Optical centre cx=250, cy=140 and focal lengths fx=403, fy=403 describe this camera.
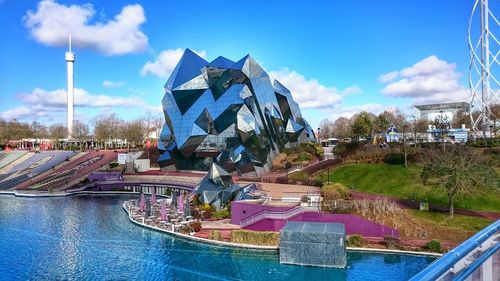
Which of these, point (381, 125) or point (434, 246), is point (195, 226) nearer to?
point (434, 246)

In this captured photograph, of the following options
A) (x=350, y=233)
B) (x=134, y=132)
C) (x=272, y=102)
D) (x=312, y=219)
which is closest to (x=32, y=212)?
(x=312, y=219)

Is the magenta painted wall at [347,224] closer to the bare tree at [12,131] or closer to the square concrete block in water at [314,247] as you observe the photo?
the square concrete block in water at [314,247]

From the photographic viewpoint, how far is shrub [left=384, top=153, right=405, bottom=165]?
152ft

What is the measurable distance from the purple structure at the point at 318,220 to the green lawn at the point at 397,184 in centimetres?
934

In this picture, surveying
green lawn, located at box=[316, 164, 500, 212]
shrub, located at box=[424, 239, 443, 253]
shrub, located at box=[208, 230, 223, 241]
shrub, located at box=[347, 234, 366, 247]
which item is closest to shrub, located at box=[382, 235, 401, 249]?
shrub, located at box=[347, 234, 366, 247]

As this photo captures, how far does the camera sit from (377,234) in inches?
1070

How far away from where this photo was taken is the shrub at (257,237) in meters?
26.2

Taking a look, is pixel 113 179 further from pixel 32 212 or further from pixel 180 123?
pixel 32 212

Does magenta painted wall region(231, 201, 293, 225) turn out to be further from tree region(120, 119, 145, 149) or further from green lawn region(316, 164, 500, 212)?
tree region(120, 119, 145, 149)

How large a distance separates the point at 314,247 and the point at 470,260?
19121mm

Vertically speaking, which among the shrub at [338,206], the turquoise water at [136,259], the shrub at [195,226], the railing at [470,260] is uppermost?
the railing at [470,260]

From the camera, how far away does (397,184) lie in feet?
131

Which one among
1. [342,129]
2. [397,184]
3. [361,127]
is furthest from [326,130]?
[397,184]

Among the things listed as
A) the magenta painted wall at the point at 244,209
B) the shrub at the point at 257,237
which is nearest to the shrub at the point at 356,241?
the shrub at the point at 257,237
